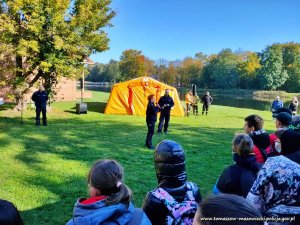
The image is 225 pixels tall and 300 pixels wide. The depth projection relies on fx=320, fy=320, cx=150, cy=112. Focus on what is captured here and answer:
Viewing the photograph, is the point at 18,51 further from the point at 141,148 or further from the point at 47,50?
the point at 141,148

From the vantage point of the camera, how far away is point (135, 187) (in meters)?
6.81

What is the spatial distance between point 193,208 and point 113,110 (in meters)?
18.2

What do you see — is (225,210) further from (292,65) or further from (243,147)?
(292,65)

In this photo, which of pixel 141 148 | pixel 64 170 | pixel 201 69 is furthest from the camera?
pixel 201 69

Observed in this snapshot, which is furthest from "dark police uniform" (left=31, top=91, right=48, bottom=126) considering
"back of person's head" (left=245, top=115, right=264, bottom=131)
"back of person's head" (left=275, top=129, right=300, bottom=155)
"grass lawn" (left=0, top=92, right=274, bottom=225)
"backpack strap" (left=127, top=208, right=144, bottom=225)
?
"backpack strap" (left=127, top=208, right=144, bottom=225)

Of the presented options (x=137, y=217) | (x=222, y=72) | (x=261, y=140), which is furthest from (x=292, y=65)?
(x=137, y=217)

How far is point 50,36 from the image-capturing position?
16.6 metres

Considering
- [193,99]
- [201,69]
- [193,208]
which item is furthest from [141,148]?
[201,69]

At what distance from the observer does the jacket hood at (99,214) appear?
6.86 feet

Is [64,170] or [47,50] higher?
[47,50]

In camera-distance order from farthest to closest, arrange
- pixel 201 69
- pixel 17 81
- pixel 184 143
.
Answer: pixel 201 69
pixel 17 81
pixel 184 143

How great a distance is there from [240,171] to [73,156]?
6.55 meters

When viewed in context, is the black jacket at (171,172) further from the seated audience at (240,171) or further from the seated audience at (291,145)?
the seated audience at (291,145)

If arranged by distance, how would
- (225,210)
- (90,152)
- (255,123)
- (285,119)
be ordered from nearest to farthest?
(225,210)
(255,123)
(285,119)
(90,152)
